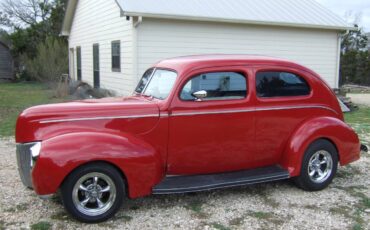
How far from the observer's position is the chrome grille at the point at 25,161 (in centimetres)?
450

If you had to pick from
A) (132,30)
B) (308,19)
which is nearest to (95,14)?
(132,30)

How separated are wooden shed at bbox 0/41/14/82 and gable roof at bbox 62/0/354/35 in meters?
20.5

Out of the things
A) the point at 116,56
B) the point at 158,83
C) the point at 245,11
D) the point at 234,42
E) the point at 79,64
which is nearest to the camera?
the point at 158,83

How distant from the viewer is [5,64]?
30000 mm

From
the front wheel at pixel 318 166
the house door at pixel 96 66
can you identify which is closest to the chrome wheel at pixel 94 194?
the front wheel at pixel 318 166

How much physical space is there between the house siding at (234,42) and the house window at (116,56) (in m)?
1.62

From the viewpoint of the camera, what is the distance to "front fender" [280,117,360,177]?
541cm

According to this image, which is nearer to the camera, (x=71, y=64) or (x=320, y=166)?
(x=320, y=166)

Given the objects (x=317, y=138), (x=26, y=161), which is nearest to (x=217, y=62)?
(x=317, y=138)

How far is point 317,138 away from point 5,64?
28885 mm

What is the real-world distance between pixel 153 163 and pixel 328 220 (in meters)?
2.07

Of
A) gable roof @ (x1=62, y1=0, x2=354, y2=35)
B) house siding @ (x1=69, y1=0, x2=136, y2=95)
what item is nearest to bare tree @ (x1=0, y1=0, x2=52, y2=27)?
house siding @ (x1=69, y1=0, x2=136, y2=95)

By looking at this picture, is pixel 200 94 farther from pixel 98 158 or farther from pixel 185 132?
pixel 98 158

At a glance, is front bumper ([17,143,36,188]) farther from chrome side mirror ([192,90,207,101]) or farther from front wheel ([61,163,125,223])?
chrome side mirror ([192,90,207,101])
